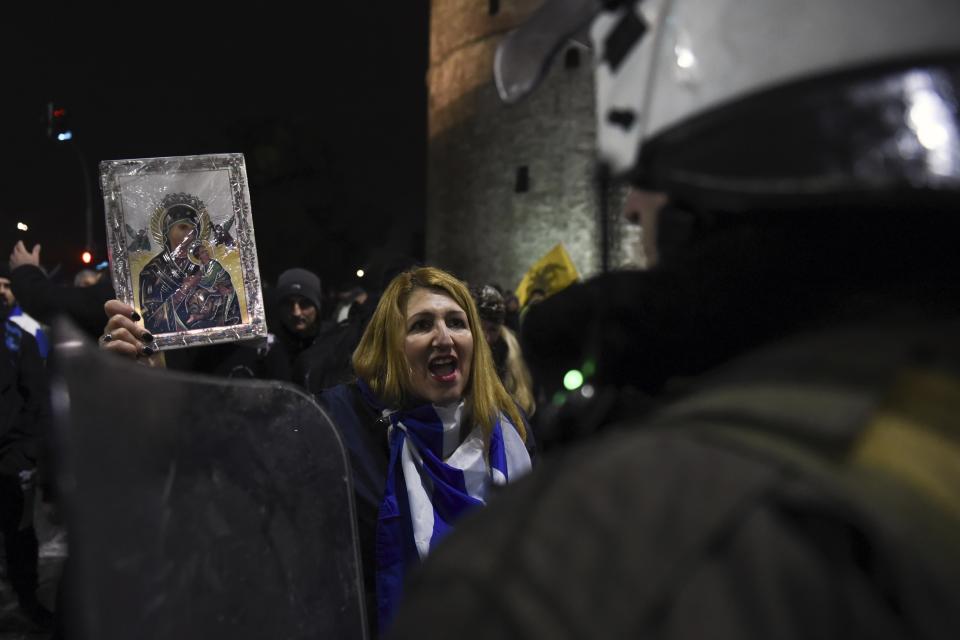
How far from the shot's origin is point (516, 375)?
4.03 meters

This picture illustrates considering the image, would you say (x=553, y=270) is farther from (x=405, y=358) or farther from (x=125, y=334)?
(x=125, y=334)

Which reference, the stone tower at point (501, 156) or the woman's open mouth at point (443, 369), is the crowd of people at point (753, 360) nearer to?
the woman's open mouth at point (443, 369)

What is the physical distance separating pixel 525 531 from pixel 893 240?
368mm

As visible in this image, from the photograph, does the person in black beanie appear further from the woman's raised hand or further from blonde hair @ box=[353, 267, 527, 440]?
the woman's raised hand

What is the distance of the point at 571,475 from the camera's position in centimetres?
59

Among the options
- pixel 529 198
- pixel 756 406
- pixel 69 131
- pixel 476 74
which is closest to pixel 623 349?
pixel 756 406

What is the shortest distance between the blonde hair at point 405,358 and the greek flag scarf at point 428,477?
49 mm

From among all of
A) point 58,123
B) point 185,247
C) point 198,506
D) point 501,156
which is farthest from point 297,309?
point 501,156

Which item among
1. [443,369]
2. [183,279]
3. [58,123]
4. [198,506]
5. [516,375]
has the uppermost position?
[58,123]

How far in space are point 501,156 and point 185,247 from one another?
68.5 feet

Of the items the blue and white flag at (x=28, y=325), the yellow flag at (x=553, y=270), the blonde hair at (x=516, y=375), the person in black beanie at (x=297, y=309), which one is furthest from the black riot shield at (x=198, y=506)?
the yellow flag at (x=553, y=270)

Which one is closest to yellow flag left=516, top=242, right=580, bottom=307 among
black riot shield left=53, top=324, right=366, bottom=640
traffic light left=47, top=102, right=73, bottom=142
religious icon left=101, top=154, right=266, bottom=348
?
religious icon left=101, top=154, right=266, bottom=348

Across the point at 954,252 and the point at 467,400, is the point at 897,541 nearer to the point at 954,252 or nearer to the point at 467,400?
the point at 954,252

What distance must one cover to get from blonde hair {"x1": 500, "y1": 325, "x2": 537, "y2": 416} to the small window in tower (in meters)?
18.3
